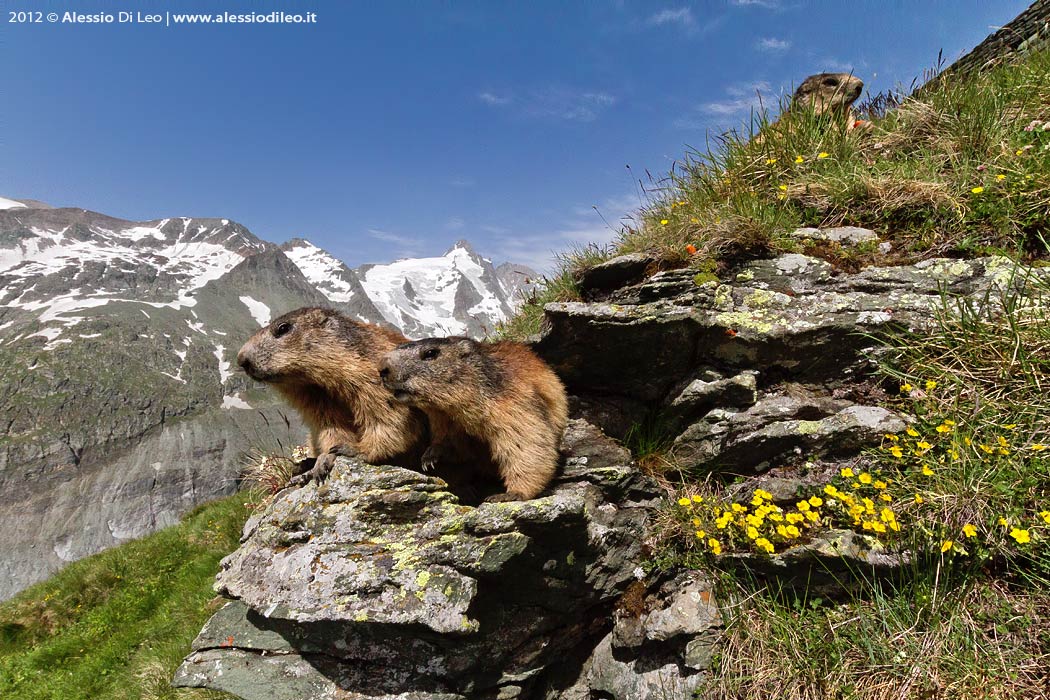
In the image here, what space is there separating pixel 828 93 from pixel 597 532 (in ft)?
28.5

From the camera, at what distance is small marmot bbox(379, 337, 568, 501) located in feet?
14.3

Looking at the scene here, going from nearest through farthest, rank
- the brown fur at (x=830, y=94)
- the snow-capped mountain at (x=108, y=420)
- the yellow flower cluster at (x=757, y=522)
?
the yellow flower cluster at (x=757, y=522) → the brown fur at (x=830, y=94) → the snow-capped mountain at (x=108, y=420)

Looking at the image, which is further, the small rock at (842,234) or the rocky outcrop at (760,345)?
the small rock at (842,234)

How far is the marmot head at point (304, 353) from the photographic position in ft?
15.6

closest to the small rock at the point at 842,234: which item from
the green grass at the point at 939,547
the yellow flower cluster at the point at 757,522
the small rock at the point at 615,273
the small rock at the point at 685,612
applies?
the green grass at the point at 939,547

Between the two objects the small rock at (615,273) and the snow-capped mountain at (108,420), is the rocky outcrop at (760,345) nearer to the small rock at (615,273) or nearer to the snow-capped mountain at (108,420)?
the small rock at (615,273)

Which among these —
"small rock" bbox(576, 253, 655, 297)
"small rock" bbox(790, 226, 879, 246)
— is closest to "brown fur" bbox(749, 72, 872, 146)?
"small rock" bbox(790, 226, 879, 246)

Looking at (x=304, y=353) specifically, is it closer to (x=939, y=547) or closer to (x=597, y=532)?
(x=597, y=532)

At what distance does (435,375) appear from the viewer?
4.38 m

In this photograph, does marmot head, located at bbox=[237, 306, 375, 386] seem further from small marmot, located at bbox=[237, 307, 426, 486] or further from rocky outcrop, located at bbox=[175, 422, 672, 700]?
rocky outcrop, located at bbox=[175, 422, 672, 700]

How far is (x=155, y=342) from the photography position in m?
161

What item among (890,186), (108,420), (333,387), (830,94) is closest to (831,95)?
(830,94)

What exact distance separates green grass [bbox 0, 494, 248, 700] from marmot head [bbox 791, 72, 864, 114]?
1212 centimetres

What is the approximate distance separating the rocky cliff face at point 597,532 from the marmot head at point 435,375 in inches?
31.8
